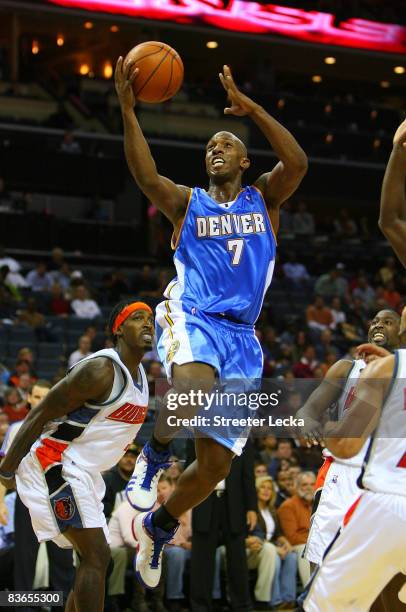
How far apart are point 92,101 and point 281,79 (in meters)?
8.11

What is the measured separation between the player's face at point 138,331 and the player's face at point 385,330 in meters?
1.56

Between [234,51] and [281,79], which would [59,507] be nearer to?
[234,51]

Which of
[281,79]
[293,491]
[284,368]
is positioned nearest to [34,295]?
[284,368]

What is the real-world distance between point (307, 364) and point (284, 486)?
472cm

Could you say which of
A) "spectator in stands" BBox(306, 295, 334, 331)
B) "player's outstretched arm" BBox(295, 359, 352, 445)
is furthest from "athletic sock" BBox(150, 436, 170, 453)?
"spectator in stands" BBox(306, 295, 334, 331)

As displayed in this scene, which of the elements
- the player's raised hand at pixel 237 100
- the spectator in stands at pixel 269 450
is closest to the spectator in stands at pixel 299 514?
the spectator in stands at pixel 269 450

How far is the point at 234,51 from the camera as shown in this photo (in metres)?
27.7

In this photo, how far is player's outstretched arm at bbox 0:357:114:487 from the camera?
268 inches

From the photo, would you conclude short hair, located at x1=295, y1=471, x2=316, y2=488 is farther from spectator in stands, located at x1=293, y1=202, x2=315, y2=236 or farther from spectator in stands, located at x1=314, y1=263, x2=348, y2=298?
spectator in stands, located at x1=293, y1=202, x2=315, y2=236

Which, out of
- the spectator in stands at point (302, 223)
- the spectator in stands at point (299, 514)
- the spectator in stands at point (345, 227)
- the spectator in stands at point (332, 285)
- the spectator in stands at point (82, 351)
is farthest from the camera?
the spectator in stands at point (345, 227)

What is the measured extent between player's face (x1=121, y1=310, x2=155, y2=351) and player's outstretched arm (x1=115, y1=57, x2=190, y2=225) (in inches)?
31.7

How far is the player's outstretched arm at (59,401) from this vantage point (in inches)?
268

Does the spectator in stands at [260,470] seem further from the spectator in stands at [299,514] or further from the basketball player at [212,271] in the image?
the basketball player at [212,271]

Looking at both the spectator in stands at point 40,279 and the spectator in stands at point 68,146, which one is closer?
the spectator in stands at point 40,279
